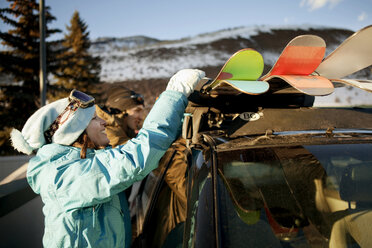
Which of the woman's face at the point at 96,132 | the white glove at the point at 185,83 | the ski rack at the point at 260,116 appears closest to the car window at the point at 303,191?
the ski rack at the point at 260,116

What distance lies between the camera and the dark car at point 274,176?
1131mm

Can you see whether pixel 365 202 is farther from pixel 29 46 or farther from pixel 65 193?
pixel 29 46

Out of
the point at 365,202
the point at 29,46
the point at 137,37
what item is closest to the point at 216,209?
the point at 365,202

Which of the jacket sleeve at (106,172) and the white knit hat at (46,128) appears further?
the white knit hat at (46,128)

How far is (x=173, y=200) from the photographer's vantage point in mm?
1925

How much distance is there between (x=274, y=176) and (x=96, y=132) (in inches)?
44.7

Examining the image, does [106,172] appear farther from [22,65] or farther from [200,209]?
[22,65]

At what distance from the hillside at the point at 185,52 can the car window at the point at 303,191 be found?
2541 centimetres

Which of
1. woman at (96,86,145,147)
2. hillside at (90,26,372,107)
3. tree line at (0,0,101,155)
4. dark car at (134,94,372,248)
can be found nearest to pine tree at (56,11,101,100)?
tree line at (0,0,101,155)

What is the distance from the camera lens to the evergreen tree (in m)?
14.2

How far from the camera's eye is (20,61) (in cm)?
1483

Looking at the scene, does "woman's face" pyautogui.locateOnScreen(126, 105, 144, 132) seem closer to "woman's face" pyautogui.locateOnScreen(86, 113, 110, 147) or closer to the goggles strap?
"woman's face" pyautogui.locateOnScreen(86, 113, 110, 147)

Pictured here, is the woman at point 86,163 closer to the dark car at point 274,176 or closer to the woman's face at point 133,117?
the dark car at point 274,176

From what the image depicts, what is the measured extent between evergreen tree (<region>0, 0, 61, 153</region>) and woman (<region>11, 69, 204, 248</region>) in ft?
46.9
